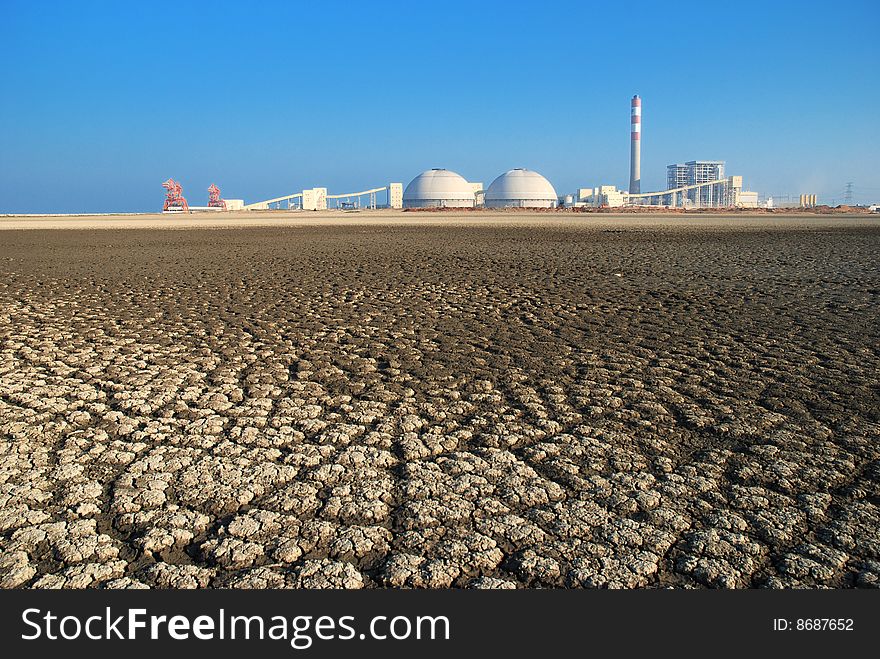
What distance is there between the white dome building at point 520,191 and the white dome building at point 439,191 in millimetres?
3233

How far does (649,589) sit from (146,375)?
3.08 meters

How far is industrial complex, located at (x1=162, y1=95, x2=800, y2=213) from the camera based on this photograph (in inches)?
3590

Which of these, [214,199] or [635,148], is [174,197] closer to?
[214,199]

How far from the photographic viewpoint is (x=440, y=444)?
2.93m

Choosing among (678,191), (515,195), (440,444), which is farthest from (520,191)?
(440,444)

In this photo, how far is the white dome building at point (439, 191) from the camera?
296ft

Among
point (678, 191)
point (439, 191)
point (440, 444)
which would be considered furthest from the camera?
point (678, 191)

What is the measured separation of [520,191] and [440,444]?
9137cm

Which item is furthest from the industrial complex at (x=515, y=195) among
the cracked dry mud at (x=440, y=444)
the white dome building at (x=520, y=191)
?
the cracked dry mud at (x=440, y=444)

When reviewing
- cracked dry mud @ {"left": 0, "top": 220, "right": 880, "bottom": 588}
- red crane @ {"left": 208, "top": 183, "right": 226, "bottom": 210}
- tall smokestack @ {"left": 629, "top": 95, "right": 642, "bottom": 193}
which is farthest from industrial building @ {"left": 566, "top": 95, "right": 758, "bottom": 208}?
cracked dry mud @ {"left": 0, "top": 220, "right": 880, "bottom": 588}

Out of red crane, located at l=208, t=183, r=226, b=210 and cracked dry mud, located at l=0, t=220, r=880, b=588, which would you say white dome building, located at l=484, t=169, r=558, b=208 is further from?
cracked dry mud, located at l=0, t=220, r=880, b=588

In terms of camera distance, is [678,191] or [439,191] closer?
[439,191]

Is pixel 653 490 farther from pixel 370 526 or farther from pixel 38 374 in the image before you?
pixel 38 374

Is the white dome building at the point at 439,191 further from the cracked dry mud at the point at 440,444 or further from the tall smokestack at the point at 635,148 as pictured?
the cracked dry mud at the point at 440,444
